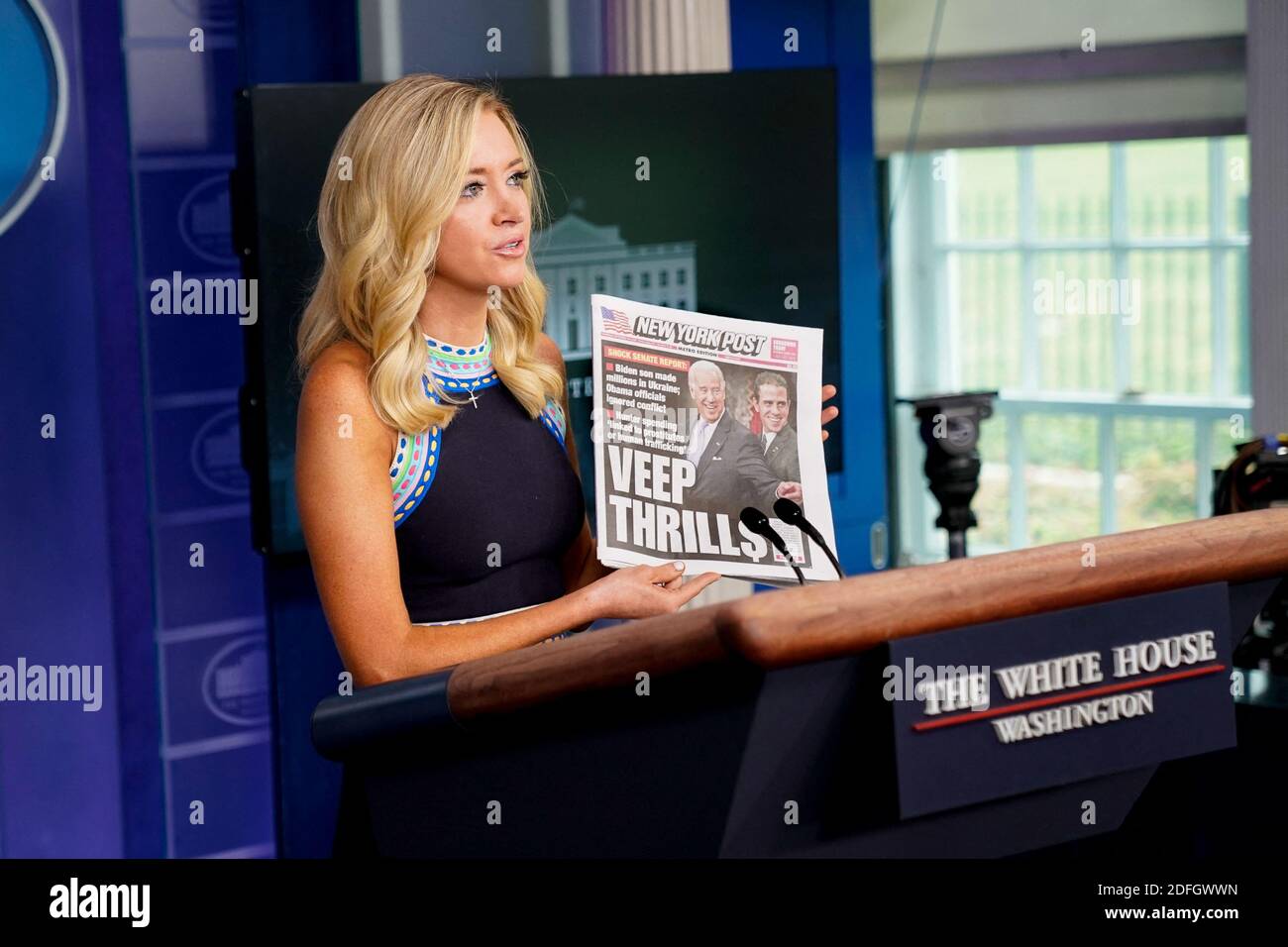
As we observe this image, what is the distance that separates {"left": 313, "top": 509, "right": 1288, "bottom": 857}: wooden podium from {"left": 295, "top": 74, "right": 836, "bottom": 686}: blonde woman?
0.31 metres

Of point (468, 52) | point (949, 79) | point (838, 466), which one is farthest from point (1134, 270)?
point (468, 52)

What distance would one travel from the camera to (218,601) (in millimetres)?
2842

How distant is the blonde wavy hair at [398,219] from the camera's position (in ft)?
5.45

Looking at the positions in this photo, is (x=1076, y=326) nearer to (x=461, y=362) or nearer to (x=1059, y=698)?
(x=461, y=362)

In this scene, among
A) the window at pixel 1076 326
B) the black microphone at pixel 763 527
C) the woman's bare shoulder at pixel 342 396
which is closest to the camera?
the black microphone at pixel 763 527

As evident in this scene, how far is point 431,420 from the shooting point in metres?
1.66

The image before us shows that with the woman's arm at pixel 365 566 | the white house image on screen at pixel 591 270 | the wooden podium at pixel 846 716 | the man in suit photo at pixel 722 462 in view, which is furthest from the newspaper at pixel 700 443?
the white house image on screen at pixel 591 270

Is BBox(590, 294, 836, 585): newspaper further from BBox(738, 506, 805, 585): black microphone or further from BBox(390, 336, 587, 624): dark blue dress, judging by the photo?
BBox(390, 336, 587, 624): dark blue dress

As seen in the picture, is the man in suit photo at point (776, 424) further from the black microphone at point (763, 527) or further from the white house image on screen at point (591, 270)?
the white house image on screen at point (591, 270)

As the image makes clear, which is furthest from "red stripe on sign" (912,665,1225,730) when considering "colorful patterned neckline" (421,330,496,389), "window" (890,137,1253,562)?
"window" (890,137,1253,562)

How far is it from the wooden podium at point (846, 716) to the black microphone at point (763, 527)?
0.38 m

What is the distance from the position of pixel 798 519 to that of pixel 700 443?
12cm

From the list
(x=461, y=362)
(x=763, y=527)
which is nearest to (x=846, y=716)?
(x=763, y=527)
